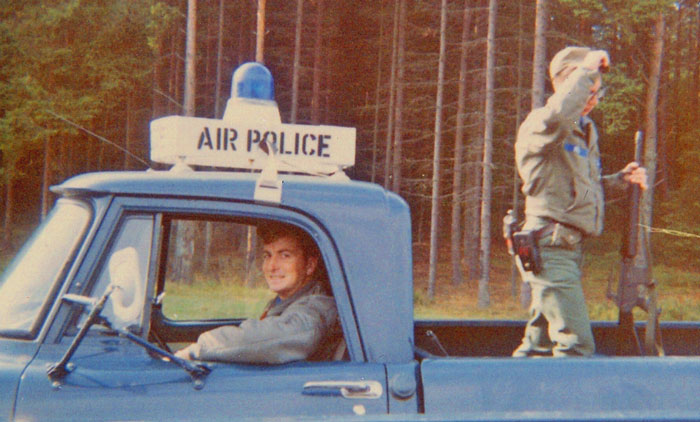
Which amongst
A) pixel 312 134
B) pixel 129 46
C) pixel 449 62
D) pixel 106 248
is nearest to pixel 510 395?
pixel 312 134

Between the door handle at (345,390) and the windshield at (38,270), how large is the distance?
89 centimetres

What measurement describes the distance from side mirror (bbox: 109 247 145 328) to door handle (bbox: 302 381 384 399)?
68cm

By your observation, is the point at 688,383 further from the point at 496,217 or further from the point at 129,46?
the point at 496,217

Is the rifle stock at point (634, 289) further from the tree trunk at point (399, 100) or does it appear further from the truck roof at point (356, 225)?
the tree trunk at point (399, 100)

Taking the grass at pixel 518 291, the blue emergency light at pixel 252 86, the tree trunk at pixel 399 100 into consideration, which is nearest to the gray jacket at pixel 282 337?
the blue emergency light at pixel 252 86

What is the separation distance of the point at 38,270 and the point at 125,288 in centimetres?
30

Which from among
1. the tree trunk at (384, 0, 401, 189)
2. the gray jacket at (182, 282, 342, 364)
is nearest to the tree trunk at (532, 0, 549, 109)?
the tree trunk at (384, 0, 401, 189)

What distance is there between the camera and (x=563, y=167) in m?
3.62

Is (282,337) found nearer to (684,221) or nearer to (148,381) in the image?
(148,381)

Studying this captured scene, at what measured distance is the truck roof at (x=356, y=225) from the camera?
254 cm

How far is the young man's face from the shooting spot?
3.08 metres

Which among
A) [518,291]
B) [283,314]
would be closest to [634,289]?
[283,314]

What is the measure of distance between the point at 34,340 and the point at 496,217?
3714 cm

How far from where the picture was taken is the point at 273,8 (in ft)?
102
